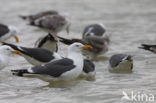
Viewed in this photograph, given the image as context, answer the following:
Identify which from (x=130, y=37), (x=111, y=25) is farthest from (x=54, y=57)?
(x=111, y=25)

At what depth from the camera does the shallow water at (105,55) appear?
8.36 metres

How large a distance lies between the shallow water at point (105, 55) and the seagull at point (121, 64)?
165 millimetres

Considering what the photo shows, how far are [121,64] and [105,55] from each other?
1948mm

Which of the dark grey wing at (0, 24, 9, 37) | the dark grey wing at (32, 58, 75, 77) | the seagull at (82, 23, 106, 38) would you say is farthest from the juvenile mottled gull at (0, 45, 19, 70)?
the seagull at (82, 23, 106, 38)

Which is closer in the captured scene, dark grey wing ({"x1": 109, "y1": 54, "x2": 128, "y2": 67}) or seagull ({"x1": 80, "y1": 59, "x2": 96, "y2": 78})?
seagull ({"x1": 80, "y1": 59, "x2": 96, "y2": 78})

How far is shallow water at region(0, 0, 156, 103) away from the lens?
8.36 m

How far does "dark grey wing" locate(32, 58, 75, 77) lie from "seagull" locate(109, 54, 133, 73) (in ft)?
4.28

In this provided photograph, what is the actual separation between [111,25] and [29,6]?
164 inches

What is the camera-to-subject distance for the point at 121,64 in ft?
32.3

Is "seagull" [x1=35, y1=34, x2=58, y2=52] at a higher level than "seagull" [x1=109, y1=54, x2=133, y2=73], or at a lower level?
higher

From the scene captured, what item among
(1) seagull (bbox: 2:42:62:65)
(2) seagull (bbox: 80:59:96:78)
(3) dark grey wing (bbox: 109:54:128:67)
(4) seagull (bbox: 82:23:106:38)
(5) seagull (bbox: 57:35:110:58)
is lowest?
(2) seagull (bbox: 80:59:96:78)

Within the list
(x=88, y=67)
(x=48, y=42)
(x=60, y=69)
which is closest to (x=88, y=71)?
(x=88, y=67)

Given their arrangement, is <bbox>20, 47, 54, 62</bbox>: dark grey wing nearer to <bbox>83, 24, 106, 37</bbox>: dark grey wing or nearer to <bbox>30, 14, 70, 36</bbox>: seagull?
<bbox>83, 24, 106, 37</bbox>: dark grey wing

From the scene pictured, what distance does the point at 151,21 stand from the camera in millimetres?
15422
